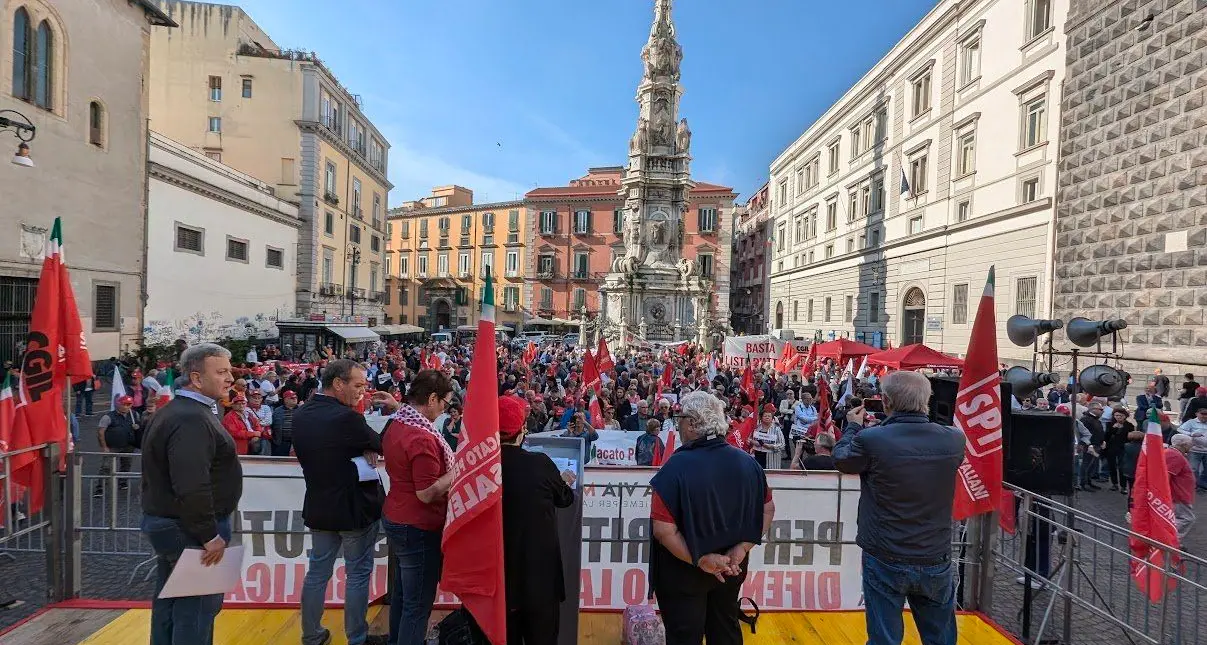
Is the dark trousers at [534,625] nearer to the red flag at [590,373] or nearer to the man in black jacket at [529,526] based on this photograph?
the man in black jacket at [529,526]

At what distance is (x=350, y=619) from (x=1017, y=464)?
5.15m

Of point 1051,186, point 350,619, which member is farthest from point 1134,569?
point 1051,186

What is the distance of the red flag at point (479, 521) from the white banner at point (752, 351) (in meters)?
18.1

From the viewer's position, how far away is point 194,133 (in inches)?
1268

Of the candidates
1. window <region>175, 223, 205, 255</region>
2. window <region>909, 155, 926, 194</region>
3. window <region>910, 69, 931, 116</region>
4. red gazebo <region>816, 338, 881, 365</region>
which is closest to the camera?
red gazebo <region>816, 338, 881, 365</region>

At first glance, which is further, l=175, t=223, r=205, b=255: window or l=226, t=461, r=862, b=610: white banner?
l=175, t=223, r=205, b=255: window

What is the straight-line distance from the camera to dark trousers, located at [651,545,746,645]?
323cm

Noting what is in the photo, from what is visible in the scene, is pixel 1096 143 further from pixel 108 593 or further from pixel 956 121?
pixel 108 593

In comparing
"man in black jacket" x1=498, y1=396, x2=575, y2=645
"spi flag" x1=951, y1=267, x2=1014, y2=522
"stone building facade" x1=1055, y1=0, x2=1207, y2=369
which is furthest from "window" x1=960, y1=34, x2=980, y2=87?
"man in black jacket" x1=498, y1=396, x2=575, y2=645

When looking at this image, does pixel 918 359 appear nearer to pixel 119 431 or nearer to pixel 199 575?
pixel 199 575

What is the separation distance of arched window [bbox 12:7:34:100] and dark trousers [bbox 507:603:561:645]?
1968 centimetres

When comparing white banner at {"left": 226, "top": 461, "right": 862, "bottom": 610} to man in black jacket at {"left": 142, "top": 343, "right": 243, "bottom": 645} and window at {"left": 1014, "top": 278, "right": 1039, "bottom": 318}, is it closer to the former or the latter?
man in black jacket at {"left": 142, "top": 343, "right": 243, "bottom": 645}

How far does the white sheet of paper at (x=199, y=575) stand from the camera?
331 cm

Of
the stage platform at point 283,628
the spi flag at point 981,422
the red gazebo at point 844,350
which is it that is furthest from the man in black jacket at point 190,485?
the red gazebo at point 844,350
